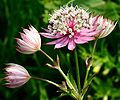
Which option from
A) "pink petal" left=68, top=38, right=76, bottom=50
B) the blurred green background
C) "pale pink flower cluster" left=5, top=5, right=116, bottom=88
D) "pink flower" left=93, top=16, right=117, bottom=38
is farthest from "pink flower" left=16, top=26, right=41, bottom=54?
the blurred green background

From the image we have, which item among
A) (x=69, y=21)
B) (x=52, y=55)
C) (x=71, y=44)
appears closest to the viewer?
(x=71, y=44)

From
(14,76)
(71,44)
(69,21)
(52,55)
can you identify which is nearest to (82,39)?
(71,44)

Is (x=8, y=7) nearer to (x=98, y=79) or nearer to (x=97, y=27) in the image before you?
(x=98, y=79)

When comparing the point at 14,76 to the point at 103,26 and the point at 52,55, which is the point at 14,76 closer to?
the point at 103,26

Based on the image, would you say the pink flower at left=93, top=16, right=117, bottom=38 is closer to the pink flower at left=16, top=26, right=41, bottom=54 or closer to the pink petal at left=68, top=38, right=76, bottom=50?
the pink petal at left=68, top=38, right=76, bottom=50

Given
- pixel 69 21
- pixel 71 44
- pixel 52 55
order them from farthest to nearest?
pixel 52 55
pixel 69 21
pixel 71 44

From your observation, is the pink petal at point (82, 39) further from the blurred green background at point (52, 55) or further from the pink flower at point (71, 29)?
the blurred green background at point (52, 55)
